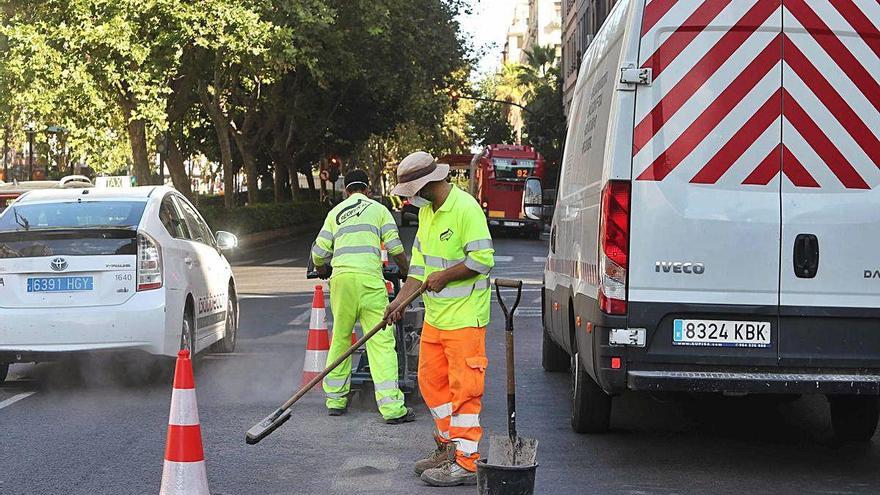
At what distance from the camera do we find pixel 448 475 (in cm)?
705

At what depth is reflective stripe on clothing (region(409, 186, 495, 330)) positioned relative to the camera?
714 cm

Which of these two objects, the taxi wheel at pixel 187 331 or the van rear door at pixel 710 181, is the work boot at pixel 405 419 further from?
the van rear door at pixel 710 181

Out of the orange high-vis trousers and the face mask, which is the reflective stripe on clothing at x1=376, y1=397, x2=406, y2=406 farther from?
the face mask

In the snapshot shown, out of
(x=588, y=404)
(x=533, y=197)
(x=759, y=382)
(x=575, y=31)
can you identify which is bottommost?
(x=588, y=404)

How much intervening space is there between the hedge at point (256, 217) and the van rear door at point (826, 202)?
29.6 meters

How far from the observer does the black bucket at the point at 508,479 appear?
6.19 metres

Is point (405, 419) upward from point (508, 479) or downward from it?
downward

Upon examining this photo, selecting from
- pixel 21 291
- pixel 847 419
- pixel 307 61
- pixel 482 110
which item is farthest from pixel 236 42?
pixel 482 110

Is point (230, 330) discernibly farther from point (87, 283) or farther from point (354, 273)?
point (354, 273)

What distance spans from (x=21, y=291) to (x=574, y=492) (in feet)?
17.1

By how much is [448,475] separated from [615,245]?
145 centimetres

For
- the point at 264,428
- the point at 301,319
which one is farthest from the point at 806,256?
the point at 301,319

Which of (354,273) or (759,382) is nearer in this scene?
(759,382)

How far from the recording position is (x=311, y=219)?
56.8m
